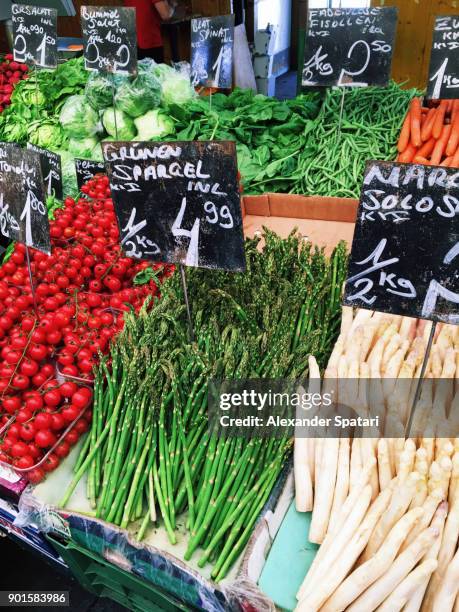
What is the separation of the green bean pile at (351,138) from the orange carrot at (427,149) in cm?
24

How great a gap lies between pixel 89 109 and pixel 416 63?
179 inches

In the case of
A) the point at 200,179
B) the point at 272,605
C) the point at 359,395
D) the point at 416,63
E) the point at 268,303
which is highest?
the point at 416,63

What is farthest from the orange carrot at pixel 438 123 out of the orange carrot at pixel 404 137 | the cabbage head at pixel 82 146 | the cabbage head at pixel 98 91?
the cabbage head at pixel 82 146

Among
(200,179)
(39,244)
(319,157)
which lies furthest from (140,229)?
(319,157)

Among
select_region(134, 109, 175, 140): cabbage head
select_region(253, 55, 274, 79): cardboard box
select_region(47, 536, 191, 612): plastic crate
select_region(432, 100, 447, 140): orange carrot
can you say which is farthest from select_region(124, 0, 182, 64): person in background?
select_region(47, 536, 191, 612): plastic crate

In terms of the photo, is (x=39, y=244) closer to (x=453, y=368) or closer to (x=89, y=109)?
(x=453, y=368)

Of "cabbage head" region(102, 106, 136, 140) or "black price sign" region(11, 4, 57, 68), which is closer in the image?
"black price sign" region(11, 4, 57, 68)

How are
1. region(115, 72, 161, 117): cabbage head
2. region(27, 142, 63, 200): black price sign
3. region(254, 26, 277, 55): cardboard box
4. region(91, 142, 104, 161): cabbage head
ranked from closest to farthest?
region(27, 142, 63, 200): black price sign
region(91, 142, 104, 161): cabbage head
region(115, 72, 161, 117): cabbage head
region(254, 26, 277, 55): cardboard box

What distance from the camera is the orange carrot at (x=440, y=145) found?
427 cm

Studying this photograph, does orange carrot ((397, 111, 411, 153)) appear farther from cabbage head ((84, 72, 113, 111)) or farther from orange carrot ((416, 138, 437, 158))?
cabbage head ((84, 72, 113, 111))

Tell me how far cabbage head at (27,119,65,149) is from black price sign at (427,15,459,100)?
378cm

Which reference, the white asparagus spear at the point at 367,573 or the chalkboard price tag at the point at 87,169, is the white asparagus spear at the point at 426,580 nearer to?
the white asparagus spear at the point at 367,573

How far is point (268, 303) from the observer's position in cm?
256

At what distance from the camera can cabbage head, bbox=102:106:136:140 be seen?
5.26m
